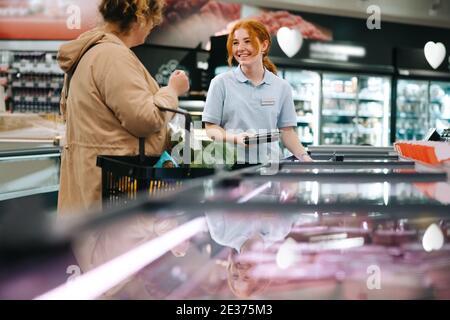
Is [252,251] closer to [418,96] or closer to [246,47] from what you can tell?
[246,47]

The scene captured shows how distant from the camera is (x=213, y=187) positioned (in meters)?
1.12

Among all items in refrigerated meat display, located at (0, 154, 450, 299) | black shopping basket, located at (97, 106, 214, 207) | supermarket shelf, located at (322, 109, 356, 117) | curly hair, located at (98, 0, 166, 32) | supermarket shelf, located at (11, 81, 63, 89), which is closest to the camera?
refrigerated meat display, located at (0, 154, 450, 299)

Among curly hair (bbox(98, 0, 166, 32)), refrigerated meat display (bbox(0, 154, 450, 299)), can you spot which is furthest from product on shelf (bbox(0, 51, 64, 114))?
refrigerated meat display (bbox(0, 154, 450, 299))

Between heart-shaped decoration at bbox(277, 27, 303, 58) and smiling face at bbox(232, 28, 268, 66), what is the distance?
606 cm

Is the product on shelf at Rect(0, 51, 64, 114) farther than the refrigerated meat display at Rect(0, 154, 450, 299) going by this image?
Yes

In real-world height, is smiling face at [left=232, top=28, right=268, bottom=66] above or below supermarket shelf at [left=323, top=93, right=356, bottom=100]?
below

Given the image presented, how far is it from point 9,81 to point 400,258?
26.2ft

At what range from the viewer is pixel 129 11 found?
1.97 m

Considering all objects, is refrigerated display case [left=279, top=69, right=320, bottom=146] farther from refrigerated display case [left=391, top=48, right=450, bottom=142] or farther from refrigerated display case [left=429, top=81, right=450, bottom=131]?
refrigerated display case [left=429, top=81, right=450, bottom=131]

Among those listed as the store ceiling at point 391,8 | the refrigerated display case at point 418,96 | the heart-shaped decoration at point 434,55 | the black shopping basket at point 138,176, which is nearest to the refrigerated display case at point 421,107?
the refrigerated display case at point 418,96

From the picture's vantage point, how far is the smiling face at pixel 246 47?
2.65 meters

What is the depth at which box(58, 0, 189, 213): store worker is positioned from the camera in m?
1.82
